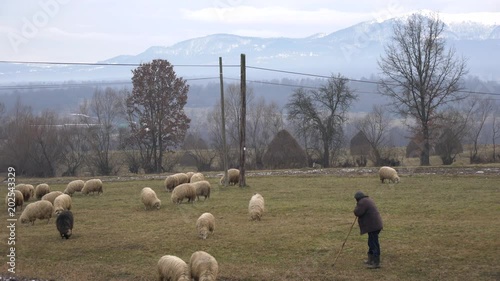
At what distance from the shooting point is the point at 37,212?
81.9ft

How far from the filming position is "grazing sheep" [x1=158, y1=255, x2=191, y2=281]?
1426cm

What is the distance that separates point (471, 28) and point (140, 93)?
144888 mm

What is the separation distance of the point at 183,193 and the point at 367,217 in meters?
14.9

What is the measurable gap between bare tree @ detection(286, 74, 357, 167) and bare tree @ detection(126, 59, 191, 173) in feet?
42.2

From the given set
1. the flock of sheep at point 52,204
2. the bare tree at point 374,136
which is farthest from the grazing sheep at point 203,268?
the bare tree at point 374,136

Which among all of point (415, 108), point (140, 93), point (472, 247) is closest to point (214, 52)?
point (140, 93)

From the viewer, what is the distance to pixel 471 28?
177 meters

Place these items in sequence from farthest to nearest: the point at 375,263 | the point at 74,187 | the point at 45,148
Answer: the point at 45,148
the point at 74,187
the point at 375,263

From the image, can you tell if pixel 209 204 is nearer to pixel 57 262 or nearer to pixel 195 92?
pixel 57 262

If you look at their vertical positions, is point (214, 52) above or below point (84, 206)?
above

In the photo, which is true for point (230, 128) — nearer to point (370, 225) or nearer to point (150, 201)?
point (150, 201)

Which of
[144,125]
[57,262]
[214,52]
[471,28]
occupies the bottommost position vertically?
[57,262]

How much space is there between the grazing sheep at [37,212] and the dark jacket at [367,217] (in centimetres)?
1575

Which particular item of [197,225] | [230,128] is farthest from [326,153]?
[197,225]
